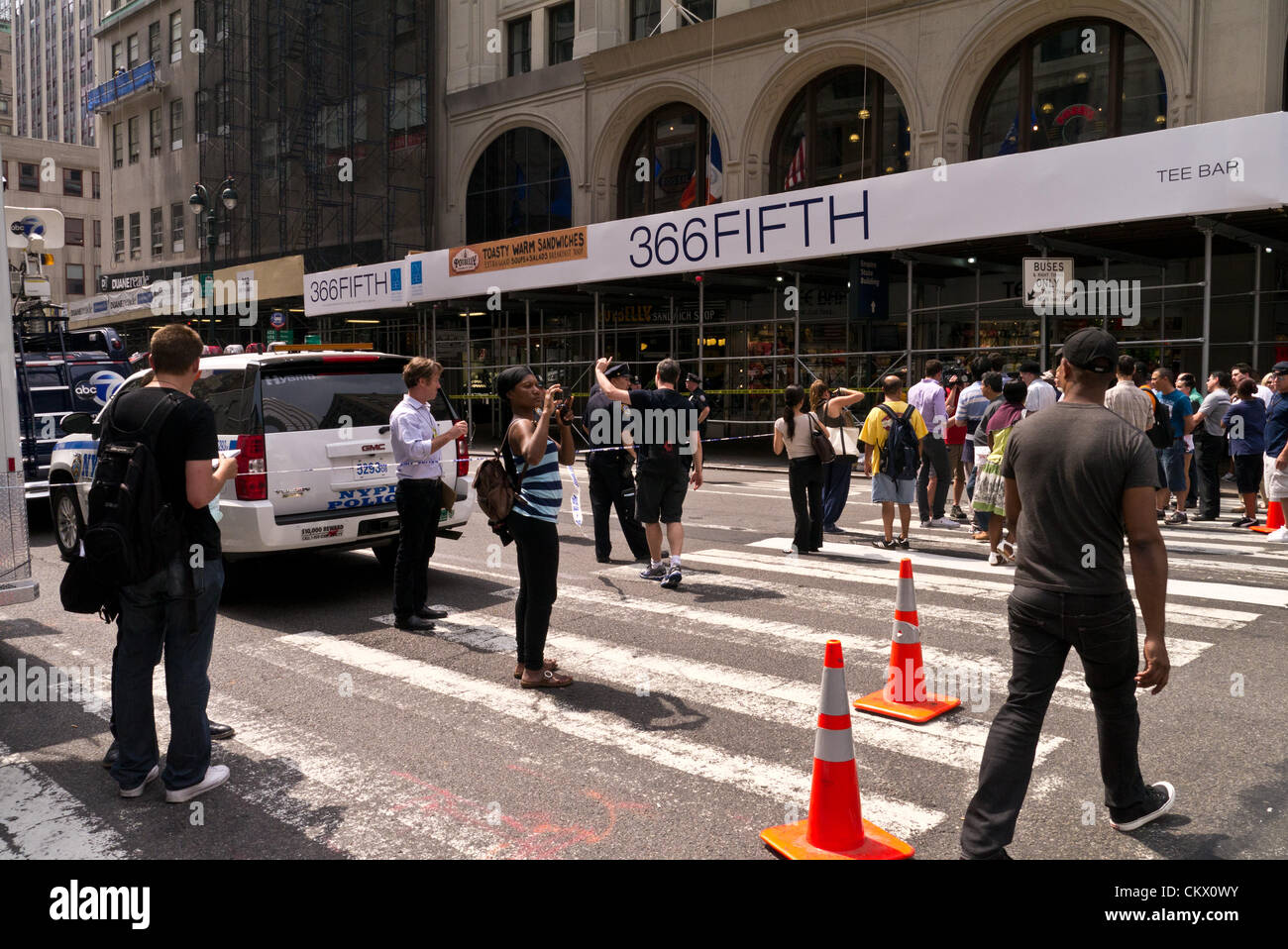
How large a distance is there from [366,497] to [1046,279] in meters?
11.2

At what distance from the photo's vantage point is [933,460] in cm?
1216

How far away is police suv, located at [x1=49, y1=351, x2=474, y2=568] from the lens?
25.1ft

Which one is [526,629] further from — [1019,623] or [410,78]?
[410,78]

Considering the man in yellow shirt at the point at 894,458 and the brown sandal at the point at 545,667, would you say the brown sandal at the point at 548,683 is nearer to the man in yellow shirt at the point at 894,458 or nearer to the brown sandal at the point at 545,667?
the brown sandal at the point at 545,667

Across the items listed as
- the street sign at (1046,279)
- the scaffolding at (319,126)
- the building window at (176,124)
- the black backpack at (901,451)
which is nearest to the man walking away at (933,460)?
the black backpack at (901,451)

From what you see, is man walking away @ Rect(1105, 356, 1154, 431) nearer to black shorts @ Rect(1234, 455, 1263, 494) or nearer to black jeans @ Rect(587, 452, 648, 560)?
black shorts @ Rect(1234, 455, 1263, 494)

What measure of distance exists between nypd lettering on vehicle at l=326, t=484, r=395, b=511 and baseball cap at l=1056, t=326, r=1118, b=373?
19.0 feet

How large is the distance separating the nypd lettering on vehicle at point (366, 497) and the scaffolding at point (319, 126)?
91.7 feet

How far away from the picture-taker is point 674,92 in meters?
27.3

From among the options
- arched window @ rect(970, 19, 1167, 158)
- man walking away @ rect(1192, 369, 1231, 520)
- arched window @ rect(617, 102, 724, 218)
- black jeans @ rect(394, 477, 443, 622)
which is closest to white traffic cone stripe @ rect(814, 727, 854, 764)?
black jeans @ rect(394, 477, 443, 622)

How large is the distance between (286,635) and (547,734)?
290 cm

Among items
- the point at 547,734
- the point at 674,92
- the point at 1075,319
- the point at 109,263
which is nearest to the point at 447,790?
the point at 547,734

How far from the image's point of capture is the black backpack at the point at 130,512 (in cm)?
425

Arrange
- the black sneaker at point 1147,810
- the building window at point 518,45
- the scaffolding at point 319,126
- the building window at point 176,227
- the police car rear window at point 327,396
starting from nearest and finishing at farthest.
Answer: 1. the black sneaker at point 1147,810
2. the police car rear window at point 327,396
3. the building window at point 518,45
4. the scaffolding at point 319,126
5. the building window at point 176,227
